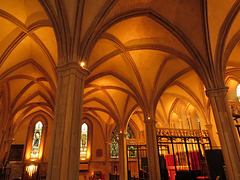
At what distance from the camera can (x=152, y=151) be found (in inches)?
419

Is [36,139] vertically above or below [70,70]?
below

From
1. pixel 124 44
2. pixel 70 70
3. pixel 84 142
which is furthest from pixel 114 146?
pixel 70 70

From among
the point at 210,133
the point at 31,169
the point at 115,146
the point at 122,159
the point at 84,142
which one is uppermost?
the point at 84,142

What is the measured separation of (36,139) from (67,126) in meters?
15.9

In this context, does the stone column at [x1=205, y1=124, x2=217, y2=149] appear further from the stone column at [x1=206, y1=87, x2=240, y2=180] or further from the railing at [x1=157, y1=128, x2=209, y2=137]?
the stone column at [x1=206, y1=87, x2=240, y2=180]

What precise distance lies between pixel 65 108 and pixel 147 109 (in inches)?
305

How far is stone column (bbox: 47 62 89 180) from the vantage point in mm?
4328

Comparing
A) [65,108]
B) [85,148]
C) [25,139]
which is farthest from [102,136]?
[65,108]

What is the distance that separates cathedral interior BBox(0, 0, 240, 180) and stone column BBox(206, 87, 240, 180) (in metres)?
0.03

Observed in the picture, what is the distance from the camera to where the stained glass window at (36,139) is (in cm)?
1772

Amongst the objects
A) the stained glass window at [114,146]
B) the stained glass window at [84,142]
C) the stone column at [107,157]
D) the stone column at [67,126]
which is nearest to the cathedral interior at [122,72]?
the stone column at [67,126]

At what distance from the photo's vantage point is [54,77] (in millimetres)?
10578

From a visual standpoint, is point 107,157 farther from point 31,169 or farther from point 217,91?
point 217,91

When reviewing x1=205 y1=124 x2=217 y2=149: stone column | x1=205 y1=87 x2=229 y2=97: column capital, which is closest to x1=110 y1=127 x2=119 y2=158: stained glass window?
x1=205 y1=124 x2=217 y2=149: stone column
